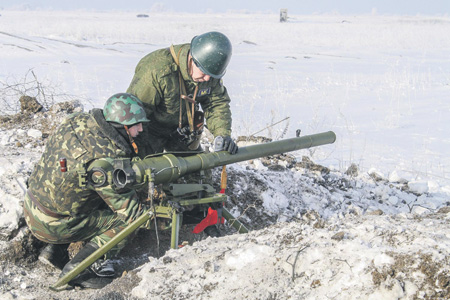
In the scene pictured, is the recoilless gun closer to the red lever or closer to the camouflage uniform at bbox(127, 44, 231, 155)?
the red lever

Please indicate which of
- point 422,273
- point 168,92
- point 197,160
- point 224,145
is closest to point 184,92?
point 168,92

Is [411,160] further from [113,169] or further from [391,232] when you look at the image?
[113,169]

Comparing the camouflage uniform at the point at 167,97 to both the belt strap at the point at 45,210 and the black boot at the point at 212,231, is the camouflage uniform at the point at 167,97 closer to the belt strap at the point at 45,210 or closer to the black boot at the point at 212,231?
the black boot at the point at 212,231

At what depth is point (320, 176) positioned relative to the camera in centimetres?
645

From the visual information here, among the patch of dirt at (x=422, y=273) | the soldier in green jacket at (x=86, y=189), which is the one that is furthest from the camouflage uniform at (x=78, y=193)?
the patch of dirt at (x=422, y=273)

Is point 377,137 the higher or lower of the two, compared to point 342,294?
lower

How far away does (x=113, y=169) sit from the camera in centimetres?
342

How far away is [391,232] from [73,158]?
94.4 inches

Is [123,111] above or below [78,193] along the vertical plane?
above

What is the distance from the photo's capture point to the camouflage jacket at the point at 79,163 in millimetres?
3643

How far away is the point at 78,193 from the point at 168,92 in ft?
4.13

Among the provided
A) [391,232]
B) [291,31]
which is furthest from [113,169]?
[291,31]

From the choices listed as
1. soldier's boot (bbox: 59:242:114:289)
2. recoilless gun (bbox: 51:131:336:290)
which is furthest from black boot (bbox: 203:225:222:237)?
soldier's boot (bbox: 59:242:114:289)

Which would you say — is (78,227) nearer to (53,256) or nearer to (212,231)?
(53,256)
